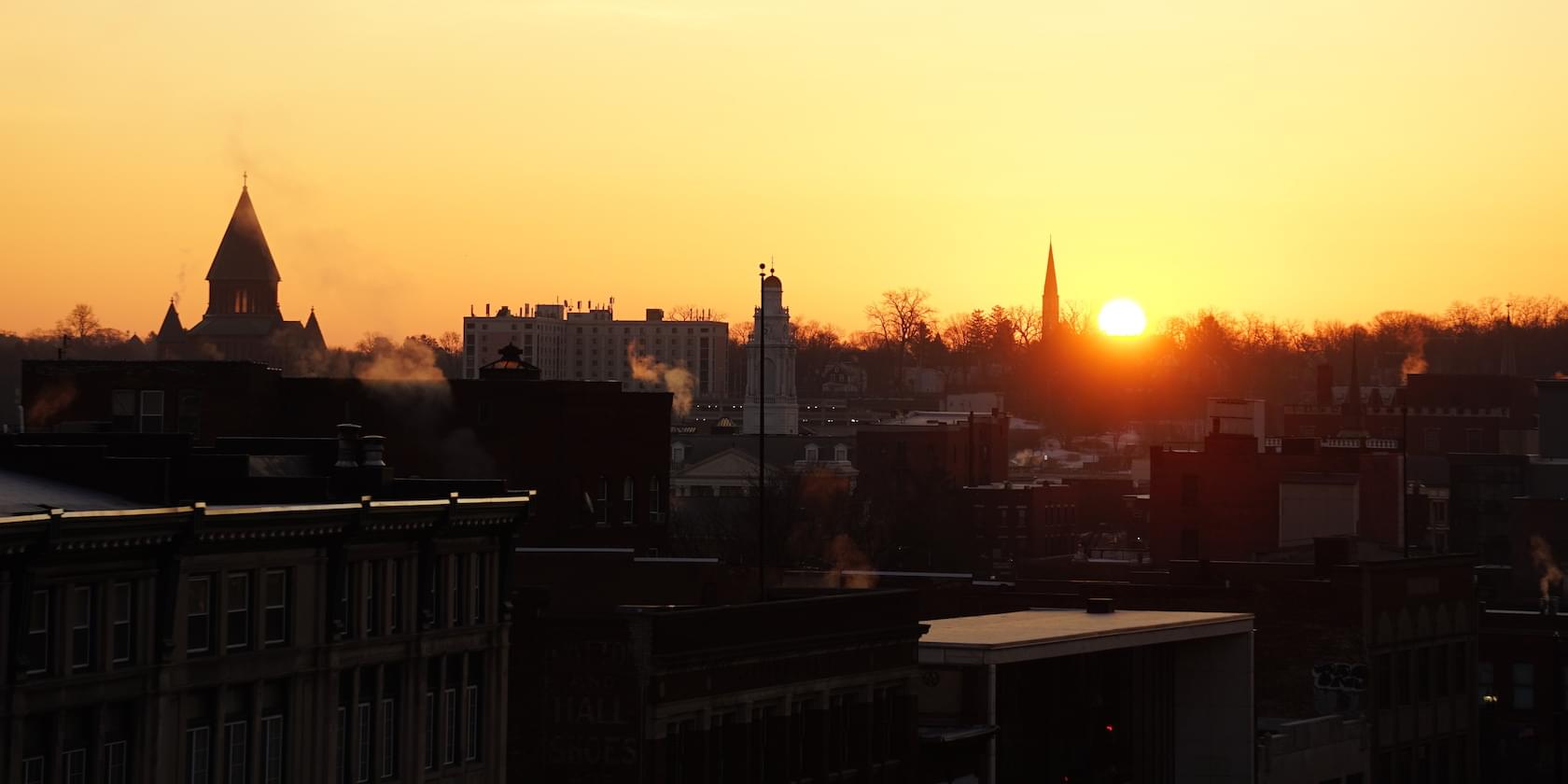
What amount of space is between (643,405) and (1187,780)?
22.7 metres

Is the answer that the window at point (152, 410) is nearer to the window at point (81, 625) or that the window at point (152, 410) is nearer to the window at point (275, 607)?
the window at point (275, 607)

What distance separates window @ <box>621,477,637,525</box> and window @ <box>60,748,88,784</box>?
1678 inches

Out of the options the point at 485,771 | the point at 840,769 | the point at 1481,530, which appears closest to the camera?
the point at 485,771

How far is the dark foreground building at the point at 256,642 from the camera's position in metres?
26.5

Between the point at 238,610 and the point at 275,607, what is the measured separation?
67 cm

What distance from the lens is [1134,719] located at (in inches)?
2028

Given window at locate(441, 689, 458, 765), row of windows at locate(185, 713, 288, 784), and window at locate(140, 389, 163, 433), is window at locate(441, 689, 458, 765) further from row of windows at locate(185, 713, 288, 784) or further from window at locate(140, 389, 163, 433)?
window at locate(140, 389, 163, 433)

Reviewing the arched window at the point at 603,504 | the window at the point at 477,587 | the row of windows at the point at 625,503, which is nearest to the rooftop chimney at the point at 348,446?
the window at the point at 477,587

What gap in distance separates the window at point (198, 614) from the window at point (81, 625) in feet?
5.03

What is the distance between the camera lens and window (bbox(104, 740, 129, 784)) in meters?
27.2

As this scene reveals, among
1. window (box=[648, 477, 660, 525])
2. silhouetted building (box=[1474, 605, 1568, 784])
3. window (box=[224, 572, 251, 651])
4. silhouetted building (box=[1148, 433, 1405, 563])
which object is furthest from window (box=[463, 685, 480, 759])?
silhouetted building (box=[1148, 433, 1405, 563])

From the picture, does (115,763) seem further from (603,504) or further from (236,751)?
(603,504)

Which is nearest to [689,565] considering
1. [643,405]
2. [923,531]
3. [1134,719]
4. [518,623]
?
[1134,719]

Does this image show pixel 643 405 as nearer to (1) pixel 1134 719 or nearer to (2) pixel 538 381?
(2) pixel 538 381
